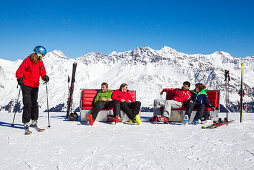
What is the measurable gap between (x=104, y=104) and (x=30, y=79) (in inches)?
101

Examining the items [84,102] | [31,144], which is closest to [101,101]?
[84,102]

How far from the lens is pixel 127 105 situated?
750cm

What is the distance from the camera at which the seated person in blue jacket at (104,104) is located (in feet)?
23.3

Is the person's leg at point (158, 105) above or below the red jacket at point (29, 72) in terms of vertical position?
below

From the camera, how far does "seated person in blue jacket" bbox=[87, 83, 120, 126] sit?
7.11m

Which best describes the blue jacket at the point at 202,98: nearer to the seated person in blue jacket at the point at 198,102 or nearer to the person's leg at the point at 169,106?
the seated person in blue jacket at the point at 198,102

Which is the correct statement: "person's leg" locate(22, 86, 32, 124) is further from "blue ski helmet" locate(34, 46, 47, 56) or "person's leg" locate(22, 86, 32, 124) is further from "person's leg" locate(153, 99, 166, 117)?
"person's leg" locate(153, 99, 166, 117)

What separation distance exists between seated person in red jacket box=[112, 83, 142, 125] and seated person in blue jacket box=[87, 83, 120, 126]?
22cm

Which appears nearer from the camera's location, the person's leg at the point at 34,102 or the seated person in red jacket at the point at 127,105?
the person's leg at the point at 34,102

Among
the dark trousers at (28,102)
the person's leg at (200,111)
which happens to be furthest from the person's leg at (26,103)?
the person's leg at (200,111)

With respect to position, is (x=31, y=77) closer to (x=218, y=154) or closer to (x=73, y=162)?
(x=73, y=162)

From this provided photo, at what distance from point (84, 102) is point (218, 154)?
18.1 ft

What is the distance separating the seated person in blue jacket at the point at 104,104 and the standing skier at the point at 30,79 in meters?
1.68

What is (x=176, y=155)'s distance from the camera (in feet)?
11.4
